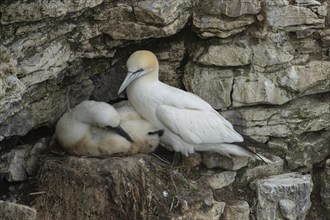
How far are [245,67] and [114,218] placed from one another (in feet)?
5.61

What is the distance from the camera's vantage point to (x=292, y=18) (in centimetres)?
636

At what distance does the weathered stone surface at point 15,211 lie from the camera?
18.7ft

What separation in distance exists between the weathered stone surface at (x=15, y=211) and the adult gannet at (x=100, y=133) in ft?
2.51

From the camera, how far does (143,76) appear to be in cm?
639

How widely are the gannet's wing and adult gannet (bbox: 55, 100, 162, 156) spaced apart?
0.18 metres

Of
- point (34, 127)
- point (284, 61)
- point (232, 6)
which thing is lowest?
point (34, 127)

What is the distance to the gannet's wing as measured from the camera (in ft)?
20.3

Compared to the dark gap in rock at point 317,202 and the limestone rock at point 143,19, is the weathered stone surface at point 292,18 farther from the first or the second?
the dark gap in rock at point 317,202

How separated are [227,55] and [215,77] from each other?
0.77 ft

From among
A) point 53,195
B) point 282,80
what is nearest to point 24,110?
point 53,195

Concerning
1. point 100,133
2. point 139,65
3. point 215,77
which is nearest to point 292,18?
point 215,77

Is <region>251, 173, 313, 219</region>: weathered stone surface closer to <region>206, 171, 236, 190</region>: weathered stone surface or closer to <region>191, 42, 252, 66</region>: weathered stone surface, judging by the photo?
<region>206, 171, 236, 190</region>: weathered stone surface

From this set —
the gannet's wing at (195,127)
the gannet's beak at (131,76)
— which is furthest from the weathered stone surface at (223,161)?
the gannet's beak at (131,76)

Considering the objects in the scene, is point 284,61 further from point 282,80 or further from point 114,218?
point 114,218
